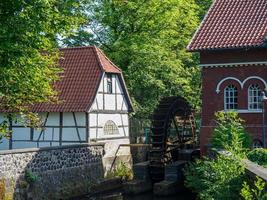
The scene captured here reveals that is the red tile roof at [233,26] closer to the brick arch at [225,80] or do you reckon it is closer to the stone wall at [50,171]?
the brick arch at [225,80]

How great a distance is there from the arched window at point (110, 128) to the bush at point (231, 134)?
8554mm

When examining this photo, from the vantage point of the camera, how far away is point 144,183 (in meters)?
24.1

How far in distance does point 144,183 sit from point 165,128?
9.32ft

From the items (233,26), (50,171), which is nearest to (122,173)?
(50,171)

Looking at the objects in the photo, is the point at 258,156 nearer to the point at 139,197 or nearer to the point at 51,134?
the point at 139,197

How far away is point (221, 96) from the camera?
22438 millimetres

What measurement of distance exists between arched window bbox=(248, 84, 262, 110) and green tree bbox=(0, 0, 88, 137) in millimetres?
8305

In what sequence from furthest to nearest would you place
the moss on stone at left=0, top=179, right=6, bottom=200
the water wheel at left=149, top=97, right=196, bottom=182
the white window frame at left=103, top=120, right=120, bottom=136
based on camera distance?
the white window frame at left=103, top=120, right=120, bottom=136
the water wheel at left=149, top=97, right=196, bottom=182
the moss on stone at left=0, top=179, right=6, bottom=200

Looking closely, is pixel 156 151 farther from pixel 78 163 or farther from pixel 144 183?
pixel 78 163

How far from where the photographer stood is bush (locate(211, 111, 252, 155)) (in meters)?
11.0

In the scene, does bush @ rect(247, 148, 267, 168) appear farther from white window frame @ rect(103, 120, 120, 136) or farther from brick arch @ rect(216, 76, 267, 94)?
white window frame @ rect(103, 120, 120, 136)

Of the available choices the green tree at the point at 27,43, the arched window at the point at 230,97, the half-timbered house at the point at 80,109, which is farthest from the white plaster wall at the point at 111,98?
the green tree at the point at 27,43

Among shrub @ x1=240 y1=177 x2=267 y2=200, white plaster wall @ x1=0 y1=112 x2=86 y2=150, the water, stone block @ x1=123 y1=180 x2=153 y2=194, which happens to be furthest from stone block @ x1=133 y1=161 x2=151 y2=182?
shrub @ x1=240 y1=177 x2=267 y2=200

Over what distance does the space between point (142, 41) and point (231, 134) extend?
687 inches
